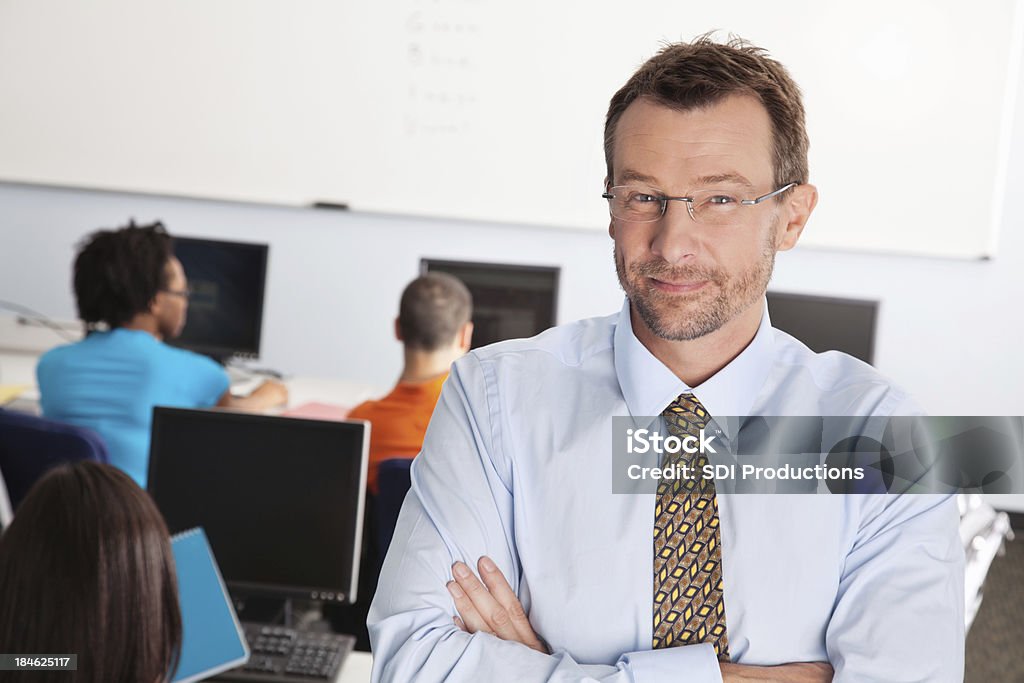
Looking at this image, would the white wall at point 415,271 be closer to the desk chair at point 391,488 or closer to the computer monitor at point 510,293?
the computer monitor at point 510,293

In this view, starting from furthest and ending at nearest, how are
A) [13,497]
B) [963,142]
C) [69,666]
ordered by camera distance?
1. [963,142]
2. [13,497]
3. [69,666]

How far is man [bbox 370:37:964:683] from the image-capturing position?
1079 millimetres


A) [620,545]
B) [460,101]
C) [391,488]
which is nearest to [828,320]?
→ [391,488]

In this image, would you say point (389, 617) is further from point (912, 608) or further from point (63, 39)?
point (63, 39)

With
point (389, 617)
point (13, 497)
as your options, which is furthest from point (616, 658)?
point (13, 497)

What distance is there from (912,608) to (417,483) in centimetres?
58

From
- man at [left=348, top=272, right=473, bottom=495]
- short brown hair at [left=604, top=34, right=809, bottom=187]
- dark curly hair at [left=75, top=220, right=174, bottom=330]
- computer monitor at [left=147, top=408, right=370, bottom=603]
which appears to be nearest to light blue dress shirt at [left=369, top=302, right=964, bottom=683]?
short brown hair at [left=604, top=34, right=809, bottom=187]

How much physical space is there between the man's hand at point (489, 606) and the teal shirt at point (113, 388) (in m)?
1.74

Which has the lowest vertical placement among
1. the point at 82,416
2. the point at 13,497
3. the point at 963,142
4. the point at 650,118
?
the point at 13,497

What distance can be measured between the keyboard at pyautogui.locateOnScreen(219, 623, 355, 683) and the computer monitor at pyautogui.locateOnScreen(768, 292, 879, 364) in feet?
5.38

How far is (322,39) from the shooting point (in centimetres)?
430

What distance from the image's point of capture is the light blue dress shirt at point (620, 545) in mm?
1067

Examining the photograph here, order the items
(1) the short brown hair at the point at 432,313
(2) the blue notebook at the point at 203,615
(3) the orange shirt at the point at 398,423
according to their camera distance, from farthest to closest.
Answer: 1. (1) the short brown hair at the point at 432,313
2. (3) the orange shirt at the point at 398,423
3. (2) the blue notebook at the point at 203,615

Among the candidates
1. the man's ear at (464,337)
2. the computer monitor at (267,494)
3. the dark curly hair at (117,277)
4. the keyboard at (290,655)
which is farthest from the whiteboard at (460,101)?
the keyboard at (290,655)
